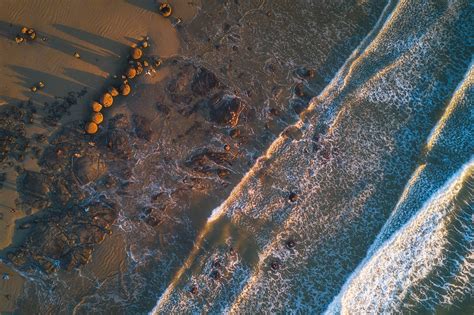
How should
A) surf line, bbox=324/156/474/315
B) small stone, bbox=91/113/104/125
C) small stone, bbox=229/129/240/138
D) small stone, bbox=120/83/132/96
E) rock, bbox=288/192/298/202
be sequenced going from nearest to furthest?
surf line, bbox=324/156/474/315 → small stone, bbox=91/113/104/125 → small stone, bbox=120/83/132/96 → rock, bbox=288/192/298/202 → small stone, bbox=229/129/240/138

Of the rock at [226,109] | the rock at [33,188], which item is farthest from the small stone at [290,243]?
the rock at [33,188]

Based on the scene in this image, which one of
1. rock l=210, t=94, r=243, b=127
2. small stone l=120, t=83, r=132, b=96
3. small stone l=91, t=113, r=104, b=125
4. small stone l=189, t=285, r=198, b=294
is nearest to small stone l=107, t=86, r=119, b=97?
small stone l=120, t=83, r=132, b=96

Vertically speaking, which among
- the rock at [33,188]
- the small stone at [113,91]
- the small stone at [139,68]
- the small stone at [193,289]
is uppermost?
the small stone at [139,68]

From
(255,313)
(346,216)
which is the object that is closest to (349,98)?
(346,216)

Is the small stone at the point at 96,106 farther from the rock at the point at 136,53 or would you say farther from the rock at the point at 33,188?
the rock at the point at 33,188

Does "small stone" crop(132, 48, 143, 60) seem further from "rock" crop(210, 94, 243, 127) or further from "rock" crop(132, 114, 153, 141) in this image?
"rock" crop(210, 94, 243, 127)

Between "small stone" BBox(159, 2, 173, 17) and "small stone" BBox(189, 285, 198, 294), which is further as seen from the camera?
"small stone" BBox(159, 2, 173, 17)
